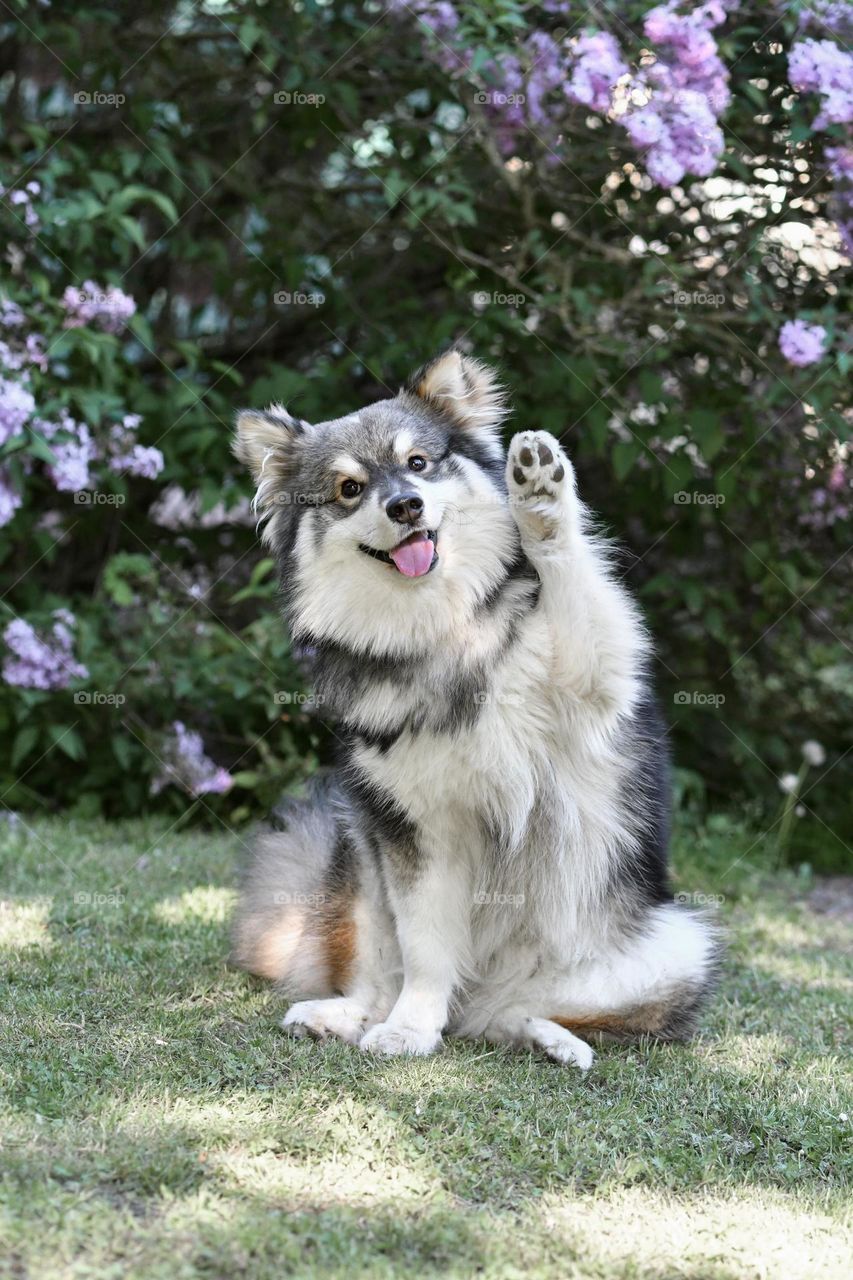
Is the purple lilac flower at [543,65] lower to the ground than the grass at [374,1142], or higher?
higher

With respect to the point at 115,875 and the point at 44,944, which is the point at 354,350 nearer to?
the point at 115,875

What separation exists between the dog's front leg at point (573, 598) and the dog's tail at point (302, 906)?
865mm

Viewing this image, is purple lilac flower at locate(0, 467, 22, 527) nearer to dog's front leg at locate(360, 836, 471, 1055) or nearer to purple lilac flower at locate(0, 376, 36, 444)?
purple lilac flower at locate(0, 376, 36, 444)

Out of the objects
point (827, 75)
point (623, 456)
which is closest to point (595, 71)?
point (827, 75)

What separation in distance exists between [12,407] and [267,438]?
155cm

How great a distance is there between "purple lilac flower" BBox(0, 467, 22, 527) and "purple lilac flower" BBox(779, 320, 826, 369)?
294 centimetres

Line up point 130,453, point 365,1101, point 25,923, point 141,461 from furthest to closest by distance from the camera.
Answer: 1. point 130,453
2. point 141,461
3. point 25,923
4. point 365,1101

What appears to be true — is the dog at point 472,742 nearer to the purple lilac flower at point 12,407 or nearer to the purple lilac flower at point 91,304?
the purple lilac flower at point 12,407

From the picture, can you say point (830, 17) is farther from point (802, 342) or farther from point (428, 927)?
point (428, 927)

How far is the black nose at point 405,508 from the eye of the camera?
315 cm

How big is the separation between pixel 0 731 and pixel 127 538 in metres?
1.12

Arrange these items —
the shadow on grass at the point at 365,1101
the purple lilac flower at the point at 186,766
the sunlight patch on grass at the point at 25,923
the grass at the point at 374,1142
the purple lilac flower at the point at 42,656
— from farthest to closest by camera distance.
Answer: the purple lilac flower at the point at 186,766
the purple lilac flower at the point at 42,656
the sunlight patch on grass at the point at 25,923
the shadow on grass at the point at 365,1101
the grass at the point at 374,1142

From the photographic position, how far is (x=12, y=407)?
4684 mm

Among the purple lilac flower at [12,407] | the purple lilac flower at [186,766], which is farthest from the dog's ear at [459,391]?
the purple lilac flower at [186,766]
